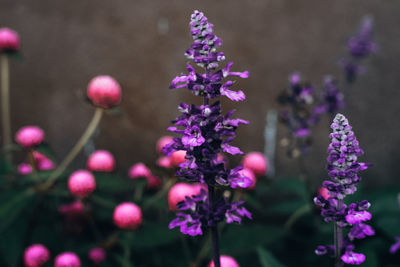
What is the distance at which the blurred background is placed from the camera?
8.87 feet

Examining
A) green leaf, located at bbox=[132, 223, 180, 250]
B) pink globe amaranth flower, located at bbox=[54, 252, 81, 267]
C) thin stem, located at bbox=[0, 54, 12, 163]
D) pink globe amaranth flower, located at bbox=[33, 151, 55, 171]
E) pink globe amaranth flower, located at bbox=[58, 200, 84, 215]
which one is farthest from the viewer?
thin stem, located at bbox=[0, 54, 12, 163]

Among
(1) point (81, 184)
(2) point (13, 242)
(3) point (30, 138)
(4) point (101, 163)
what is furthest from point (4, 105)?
(1) point (81, 184)

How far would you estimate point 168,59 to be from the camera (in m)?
2.72

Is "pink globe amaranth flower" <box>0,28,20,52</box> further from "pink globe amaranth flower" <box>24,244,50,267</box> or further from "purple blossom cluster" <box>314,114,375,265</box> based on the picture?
"purple blossom cluster" <box>314,114,375,265</box>

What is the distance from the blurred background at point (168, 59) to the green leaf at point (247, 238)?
958 millimetres

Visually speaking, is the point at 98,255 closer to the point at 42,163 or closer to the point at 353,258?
the point at 42,163

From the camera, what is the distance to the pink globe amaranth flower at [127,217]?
1604 millimetres

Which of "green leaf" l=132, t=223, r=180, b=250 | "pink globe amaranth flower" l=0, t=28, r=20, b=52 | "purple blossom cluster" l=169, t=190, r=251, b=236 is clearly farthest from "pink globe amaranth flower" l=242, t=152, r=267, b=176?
"pink globe amaranth flower" l=0, t=28, r=20, b=52

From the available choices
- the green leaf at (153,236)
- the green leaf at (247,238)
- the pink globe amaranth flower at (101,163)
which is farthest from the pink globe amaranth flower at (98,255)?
the green leaf at (247,238)

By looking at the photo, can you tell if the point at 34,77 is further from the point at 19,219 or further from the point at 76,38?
the point at 19,219

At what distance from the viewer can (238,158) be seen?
107 inches

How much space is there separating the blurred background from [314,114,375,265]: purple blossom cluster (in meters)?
1.82

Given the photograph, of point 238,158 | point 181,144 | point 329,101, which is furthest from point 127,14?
point 181,144

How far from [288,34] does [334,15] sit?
1.01ft
